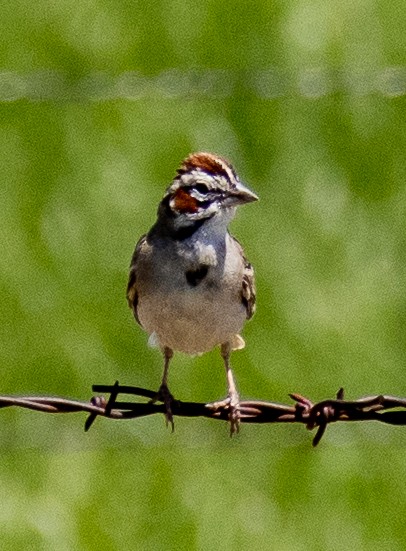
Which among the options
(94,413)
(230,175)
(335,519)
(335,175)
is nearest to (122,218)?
(335,175)

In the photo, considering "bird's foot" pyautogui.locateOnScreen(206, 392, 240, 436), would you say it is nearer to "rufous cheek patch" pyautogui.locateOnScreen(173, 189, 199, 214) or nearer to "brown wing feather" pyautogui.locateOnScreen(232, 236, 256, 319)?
"brown wing feather" pyautogui.locateOnScreen(232, 236, 256, 319)

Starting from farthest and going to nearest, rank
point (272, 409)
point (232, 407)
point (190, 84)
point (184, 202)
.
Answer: point (190, 84) < point (184, 202) < point (232, 407) < point (272, 409)

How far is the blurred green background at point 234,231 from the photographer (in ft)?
29.4

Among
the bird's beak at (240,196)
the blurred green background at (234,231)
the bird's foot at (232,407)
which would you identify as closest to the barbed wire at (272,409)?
the bird's foot at (232,407)

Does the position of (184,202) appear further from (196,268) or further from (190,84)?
(190,84)

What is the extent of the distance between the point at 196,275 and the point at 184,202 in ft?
0.92

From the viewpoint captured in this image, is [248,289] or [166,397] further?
[248,289]

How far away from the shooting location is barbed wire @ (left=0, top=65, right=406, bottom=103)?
9531mm

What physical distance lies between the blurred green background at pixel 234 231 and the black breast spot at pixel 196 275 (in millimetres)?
2294

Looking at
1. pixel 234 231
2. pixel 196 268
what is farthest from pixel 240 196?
pixel 234 231

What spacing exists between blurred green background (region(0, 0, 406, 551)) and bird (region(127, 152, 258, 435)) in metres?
2.17

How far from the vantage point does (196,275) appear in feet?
22.0

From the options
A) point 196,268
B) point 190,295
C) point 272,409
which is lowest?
point 272,409

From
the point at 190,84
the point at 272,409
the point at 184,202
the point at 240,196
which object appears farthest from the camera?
the point at 190,84
